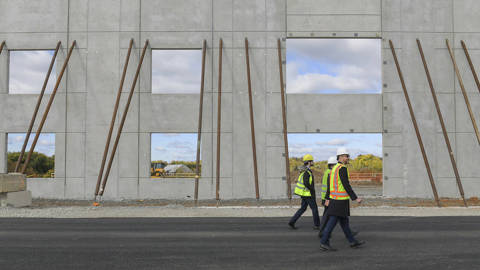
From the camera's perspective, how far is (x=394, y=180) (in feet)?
59.7
